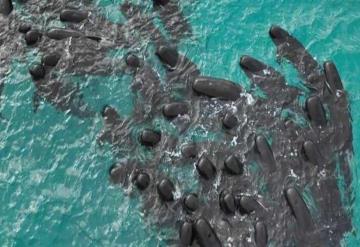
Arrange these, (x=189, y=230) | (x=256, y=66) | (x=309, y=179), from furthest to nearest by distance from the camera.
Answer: (x=256, y=66)
(x=309, y=179)
(x=189, y=230)

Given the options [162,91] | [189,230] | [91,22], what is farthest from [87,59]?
[189,230]

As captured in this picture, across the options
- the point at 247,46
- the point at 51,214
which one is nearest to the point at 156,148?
the point at 51,214

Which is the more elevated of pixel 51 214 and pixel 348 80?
pixel 348 80

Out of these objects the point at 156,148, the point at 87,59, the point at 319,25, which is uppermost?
the point at 319,25

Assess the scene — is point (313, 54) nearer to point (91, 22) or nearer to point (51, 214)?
point (91, 22)

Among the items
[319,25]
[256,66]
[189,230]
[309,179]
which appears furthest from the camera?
[319,25]

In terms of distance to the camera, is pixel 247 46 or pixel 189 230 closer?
pixel 189 230

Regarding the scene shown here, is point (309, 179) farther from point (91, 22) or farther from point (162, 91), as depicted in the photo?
point (91, 22)
